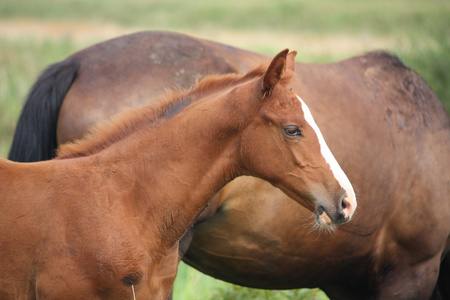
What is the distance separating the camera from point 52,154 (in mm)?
3873

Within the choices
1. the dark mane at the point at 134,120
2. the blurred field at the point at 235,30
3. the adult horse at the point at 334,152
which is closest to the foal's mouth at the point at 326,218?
the dark mane at the point at 134,120

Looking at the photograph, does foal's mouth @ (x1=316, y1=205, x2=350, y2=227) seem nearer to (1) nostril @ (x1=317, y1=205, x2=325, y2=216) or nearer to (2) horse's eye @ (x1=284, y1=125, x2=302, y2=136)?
(1) nostril @ (x1=317, y1=205, x2=325, y2=216)

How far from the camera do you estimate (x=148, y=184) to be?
2.84m

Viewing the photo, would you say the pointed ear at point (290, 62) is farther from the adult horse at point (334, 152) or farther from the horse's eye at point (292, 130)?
the adult horse at point (334, 152)

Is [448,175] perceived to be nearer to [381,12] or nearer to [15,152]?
[15,152]

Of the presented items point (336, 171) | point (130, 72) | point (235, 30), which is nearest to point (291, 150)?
point (336, 171)

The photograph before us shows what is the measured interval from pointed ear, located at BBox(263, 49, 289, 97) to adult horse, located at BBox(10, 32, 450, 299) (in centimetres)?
106

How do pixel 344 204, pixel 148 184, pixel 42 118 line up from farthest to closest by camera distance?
pixel 42 118 < pixel 148 184 < pixel 344 204

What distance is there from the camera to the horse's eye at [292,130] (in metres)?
2.75

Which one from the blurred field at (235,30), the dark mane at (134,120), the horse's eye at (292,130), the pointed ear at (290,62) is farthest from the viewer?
the blurred field at (235,30)

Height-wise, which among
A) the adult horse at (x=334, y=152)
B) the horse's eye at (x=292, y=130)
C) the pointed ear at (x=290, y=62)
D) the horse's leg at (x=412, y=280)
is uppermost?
the pointed ear at (x=290, y=62)

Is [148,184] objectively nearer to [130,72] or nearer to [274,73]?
[274,73]

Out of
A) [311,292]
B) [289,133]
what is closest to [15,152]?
[289,133]

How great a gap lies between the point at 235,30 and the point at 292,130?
61.9 feet
